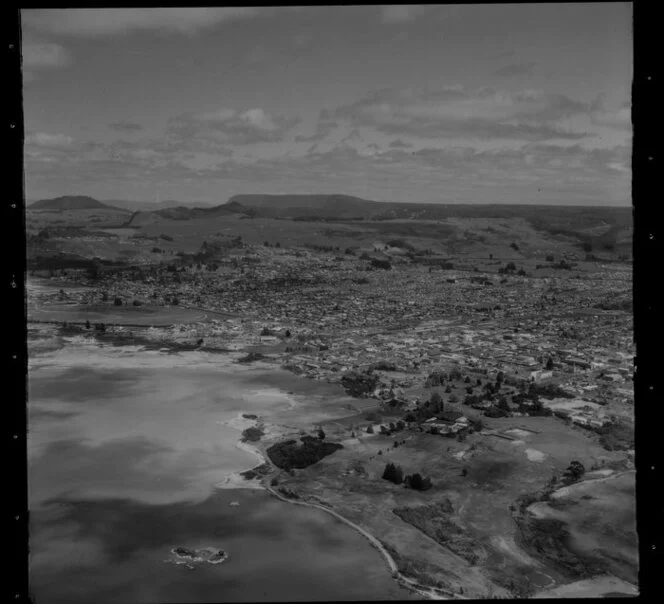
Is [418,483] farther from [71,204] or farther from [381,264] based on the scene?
[71,204]

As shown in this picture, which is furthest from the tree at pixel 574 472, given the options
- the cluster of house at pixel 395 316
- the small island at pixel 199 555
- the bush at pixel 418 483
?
the small island at pixel 199 555

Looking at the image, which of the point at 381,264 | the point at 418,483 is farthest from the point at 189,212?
the point at 418,483

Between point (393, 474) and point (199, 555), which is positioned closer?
point (199, 555)

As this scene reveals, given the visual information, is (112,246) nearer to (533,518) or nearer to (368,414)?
(368,414)

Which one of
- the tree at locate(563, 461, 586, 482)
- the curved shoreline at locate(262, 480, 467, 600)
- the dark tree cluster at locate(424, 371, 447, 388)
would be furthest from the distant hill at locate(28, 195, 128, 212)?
the tree at locate(563, 461, 586, 482)

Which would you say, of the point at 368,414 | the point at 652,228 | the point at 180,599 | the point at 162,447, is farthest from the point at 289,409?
the point at 652,228

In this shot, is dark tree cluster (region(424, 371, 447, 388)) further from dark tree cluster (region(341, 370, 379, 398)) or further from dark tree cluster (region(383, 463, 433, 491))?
dark tree cluster (region(383, 463, 433, 491))

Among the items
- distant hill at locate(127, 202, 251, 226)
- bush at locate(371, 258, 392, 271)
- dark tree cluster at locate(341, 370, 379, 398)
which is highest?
distant hill at locate(127, 202, 251, 226)
